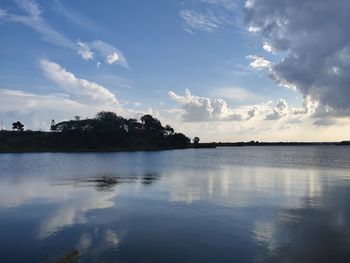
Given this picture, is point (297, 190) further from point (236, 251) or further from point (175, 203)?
point (236, 251)

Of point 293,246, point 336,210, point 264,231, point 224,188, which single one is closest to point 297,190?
point 224,188

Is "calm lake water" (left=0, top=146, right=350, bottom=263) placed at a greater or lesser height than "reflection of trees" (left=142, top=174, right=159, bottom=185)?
lesser

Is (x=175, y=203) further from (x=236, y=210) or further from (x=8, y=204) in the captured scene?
(x=8, y=204)

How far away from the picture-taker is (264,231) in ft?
82.6

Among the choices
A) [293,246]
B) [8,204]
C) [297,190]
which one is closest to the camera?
[293,246]

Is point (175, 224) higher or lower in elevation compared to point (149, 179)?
lower

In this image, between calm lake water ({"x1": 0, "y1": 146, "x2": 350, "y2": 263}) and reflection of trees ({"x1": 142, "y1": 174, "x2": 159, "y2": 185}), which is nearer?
calm lake water ({"x1": 0, "y1": 146, "x2": 350, "y2": 263})

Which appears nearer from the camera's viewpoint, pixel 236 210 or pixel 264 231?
pixel 264 231

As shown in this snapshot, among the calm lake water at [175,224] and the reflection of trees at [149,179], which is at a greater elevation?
the reflection of trees at [149,179]

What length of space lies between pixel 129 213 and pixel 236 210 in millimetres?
9088

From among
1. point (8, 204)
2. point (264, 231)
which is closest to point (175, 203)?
point (264, 231)

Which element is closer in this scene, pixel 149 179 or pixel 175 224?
pixel 175 224

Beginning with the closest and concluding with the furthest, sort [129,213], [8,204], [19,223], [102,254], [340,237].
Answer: [102,254] → [340,237] → [19,223] → [129,213] → [8,204]

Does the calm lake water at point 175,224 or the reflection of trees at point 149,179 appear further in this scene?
the reflection of trees at point 149,179
